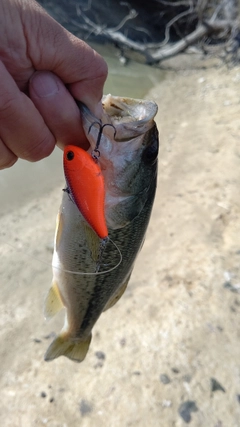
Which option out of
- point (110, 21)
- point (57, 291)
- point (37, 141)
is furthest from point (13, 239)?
point (110, 21)

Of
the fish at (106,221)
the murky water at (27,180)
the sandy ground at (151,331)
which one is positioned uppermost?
the fish at (106,221)

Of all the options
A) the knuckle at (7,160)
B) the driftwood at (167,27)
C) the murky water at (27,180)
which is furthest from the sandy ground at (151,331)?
the driftwood at (167,27)

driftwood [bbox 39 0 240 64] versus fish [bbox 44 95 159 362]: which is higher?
fish [bbox 44 95 159 362]

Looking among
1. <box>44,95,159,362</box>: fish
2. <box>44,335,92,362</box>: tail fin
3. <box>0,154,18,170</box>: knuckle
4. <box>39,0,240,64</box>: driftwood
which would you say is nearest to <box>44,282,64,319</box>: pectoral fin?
<box>44,95,159,362</box>: fish

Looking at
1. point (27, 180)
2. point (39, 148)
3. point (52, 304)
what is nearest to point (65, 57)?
point (39, 148)

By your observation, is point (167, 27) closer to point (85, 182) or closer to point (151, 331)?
point (151, 331)

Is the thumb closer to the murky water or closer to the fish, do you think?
the fish

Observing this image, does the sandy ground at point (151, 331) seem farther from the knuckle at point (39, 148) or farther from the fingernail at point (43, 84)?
the fingernail at point (43, 84)
